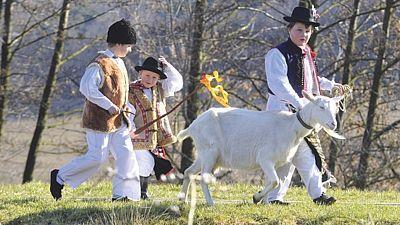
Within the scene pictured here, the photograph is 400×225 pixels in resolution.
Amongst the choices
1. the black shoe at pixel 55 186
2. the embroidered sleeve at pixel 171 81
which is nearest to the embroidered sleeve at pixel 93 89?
the black shoe at pixel 55 186

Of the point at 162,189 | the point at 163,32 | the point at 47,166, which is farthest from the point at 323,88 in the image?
the point at 47,166

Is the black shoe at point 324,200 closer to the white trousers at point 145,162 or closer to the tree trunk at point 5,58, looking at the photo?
the white trousers at point 145,162

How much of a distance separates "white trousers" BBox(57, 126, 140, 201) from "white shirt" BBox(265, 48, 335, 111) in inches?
64.9

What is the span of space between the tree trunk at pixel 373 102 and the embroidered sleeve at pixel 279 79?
40.4ft

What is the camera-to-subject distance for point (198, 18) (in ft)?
67.6

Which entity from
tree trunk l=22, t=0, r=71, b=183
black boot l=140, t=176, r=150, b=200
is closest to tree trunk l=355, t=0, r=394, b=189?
tree trunk l=22, t=0, r=71, b=183

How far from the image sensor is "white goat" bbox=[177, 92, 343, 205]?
8.42m

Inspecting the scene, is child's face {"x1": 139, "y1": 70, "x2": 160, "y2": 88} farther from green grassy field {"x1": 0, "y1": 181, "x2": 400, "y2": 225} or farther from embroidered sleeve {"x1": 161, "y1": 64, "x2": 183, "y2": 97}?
green grassy field {"x1": 0, "y1": 181, "x2": 400, "y2": 225}

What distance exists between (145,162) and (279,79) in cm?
234

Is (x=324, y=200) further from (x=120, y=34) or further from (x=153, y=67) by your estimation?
(x=120, y=34)

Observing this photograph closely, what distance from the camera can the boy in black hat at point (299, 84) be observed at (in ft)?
28.8

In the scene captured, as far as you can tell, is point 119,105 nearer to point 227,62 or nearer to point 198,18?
point 198,18

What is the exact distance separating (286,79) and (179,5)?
1340 cm

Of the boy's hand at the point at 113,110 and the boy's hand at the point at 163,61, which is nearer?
the boy's hand at the point at 113,110
